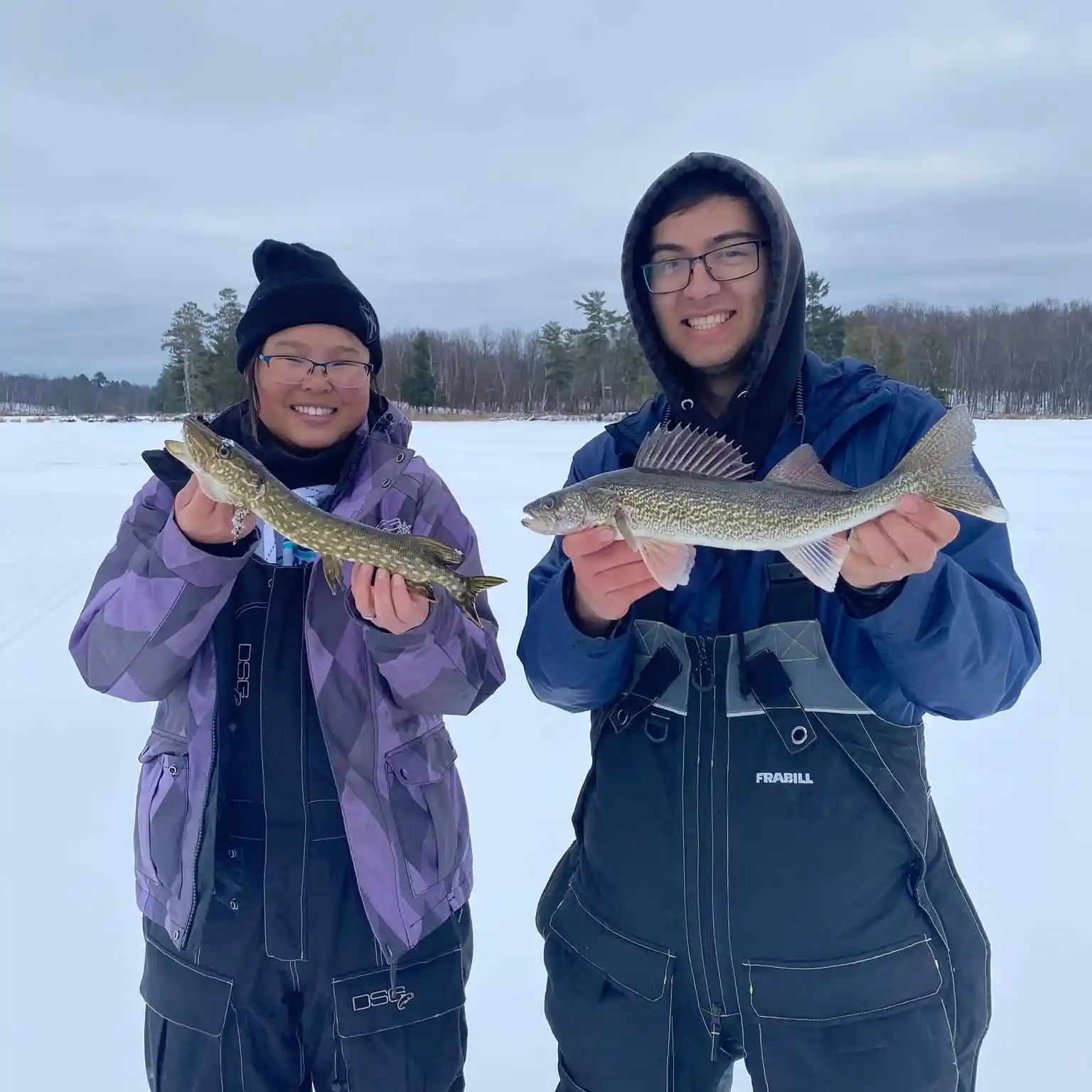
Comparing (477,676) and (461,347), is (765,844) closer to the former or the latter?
(477,676)

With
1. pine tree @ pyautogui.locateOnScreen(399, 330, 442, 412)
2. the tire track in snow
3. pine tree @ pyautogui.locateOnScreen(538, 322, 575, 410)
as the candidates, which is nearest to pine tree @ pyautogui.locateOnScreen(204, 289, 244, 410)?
the tire track in snow

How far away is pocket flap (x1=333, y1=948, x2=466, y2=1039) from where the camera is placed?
8.50ft

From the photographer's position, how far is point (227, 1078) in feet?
8.43

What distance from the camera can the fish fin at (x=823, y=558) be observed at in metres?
2.32

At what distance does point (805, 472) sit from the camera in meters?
2.48

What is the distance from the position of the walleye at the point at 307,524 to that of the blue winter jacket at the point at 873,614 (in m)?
0.38

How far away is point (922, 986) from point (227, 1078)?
213 cm

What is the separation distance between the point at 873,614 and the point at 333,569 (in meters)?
1.70

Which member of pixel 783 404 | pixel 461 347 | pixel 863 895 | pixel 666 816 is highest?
pixel 461 347

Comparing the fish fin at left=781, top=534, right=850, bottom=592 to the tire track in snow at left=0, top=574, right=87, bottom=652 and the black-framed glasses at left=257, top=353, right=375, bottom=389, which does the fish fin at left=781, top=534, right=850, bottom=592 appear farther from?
the tire track in snow at left=0, top=574, right=87, bottom=652

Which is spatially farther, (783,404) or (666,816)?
(783,404)

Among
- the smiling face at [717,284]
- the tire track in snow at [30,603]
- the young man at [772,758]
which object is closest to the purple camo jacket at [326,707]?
the young man at [772,758]

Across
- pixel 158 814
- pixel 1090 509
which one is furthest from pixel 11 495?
pixel 1090 509

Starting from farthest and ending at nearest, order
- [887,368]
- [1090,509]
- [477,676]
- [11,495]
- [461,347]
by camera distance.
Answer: [461,347] → [887,368] → [11,495] → [1090,509] → [477,676]
